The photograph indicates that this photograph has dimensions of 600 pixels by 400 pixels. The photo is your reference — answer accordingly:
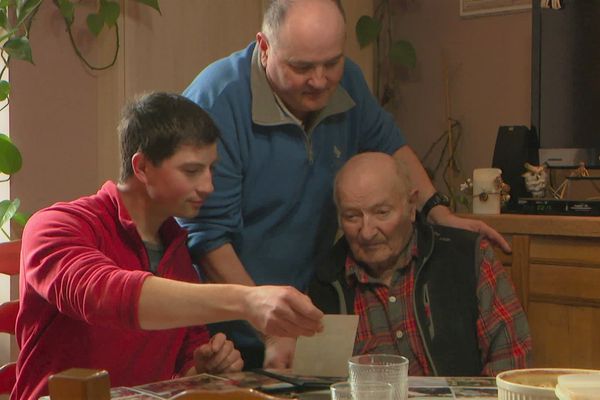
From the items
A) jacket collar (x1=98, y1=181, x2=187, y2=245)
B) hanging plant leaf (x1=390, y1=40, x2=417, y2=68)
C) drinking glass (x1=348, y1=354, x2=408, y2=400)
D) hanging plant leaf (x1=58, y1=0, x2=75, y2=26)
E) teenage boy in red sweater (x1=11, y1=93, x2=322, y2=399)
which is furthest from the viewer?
hanging plant leaf (x1=390, y1=40, x2=417, y2=68)

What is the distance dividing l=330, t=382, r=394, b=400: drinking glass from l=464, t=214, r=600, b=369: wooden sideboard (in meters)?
1.60

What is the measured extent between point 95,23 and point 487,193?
1.38 meters

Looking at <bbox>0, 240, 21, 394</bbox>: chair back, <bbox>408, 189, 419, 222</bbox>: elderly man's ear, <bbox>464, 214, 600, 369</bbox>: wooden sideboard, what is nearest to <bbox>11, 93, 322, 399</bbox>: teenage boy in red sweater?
<bbox>0, 240, 21, 394</bbox>: chair back

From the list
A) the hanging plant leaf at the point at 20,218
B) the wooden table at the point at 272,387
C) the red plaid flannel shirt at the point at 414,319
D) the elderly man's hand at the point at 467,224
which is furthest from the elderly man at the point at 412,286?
the hanging plant leaf at the point at 20,218

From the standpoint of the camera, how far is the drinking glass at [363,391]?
1245 millimetres

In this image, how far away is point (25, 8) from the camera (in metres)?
2.76

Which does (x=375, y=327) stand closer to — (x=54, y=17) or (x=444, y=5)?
(x=54, y=17)

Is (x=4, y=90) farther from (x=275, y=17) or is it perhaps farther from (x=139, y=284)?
(x=139, y=284)

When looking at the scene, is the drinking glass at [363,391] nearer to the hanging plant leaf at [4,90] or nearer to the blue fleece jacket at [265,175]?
the blue fleece jacket at [265,175]

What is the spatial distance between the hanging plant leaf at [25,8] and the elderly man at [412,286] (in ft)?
3.79

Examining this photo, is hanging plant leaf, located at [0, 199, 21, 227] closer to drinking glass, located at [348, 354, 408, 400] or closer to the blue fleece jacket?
the blue fleece jacket

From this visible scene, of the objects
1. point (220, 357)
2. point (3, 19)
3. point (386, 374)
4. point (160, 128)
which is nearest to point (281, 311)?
point (386, 374)

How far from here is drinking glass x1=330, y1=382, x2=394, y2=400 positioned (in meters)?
1.25

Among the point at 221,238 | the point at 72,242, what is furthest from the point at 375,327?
the point at 72,242
